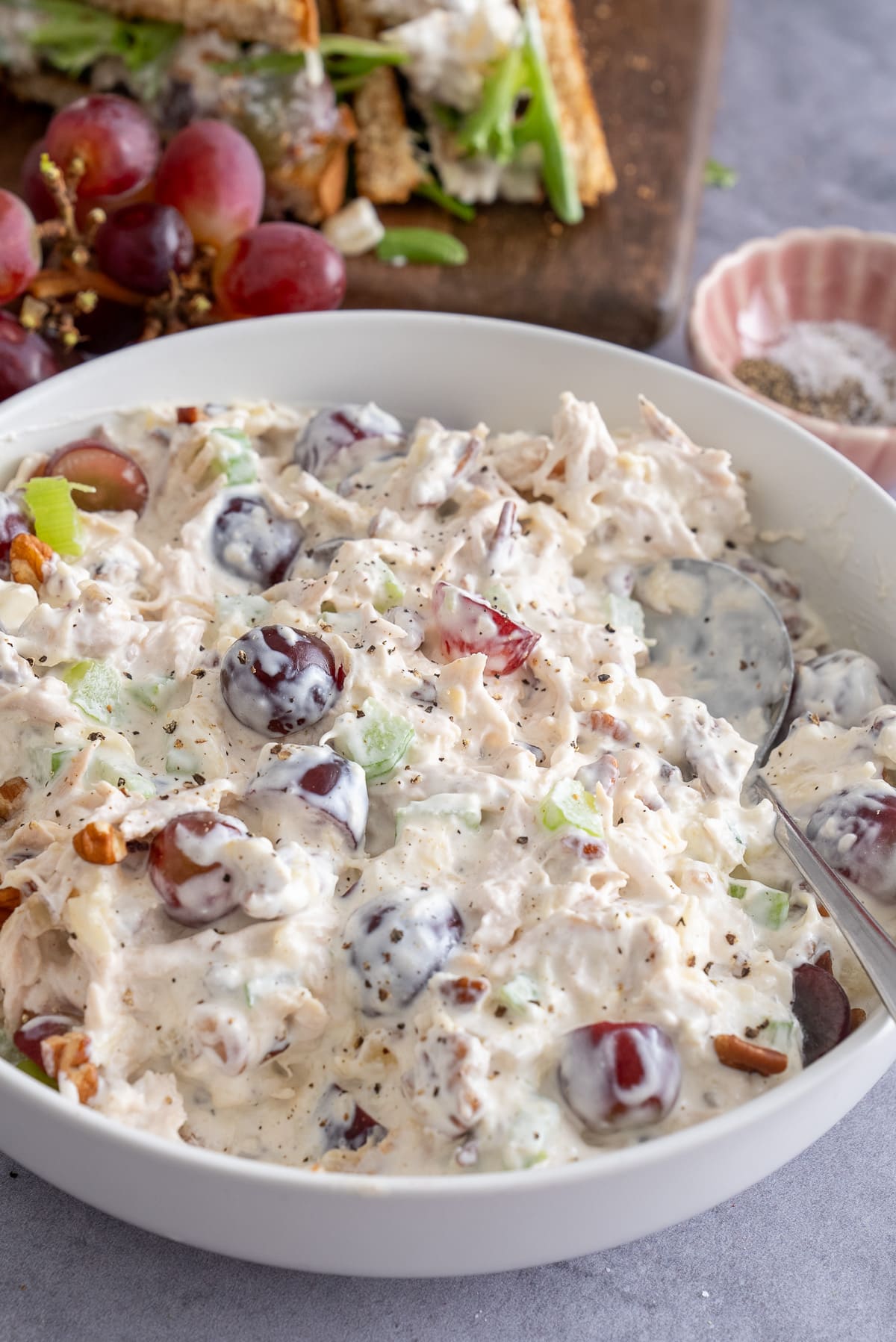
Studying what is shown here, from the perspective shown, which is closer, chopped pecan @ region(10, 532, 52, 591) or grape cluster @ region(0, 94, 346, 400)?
chopped pecan @ region(10, 532, 52, 591)

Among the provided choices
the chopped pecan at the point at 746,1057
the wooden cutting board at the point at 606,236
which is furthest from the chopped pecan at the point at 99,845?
the wooden cutting board at the point at 606,236

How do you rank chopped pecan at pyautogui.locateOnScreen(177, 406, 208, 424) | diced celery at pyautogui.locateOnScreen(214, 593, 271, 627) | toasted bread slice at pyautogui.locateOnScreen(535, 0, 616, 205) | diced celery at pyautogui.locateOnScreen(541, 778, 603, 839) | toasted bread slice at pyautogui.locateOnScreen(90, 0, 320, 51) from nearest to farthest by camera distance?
1. diced celery at pyautogui.locateOnScreen(541, 778, 603, 839)
2. diced celery at pyautogui.locateOnScreen(214, 593, 271, 627)
3. chopped pecan at pyautogui.locateOnScreen(177, 406, 208, 424)
4. toasted bread slice at pyautogui.locateOnScreen(90, 0, 320, 51)
5. toasted bread slice at pyautogui.locateOnScreen(535, 0, 616, 205)

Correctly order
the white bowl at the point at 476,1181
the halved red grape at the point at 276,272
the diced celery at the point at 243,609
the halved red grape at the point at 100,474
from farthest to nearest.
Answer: the halved red grape at the point at 276,272 → the halved red grape at the point at 100,474 → the diced celery at the point at 243,609 → the white bowl at the point at 476,1181

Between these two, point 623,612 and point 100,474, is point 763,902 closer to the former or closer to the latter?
point 623,612

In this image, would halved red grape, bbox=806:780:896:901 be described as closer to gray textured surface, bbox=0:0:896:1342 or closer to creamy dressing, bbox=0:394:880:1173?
creamy dressing, bbox=0:394:880:1173

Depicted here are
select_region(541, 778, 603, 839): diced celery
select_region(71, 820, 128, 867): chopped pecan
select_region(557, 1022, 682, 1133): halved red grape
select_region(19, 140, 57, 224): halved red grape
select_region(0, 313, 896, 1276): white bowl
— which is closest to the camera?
select_region(0, 313, 896, 1276): white bowl

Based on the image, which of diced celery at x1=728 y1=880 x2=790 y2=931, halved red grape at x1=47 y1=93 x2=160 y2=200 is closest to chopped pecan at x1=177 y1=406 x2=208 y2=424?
halved red grape at x1=47 y1=93 x2=160 y2=200

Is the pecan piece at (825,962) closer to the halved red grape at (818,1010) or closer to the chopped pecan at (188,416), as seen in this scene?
the halved red grape at (818,1010)

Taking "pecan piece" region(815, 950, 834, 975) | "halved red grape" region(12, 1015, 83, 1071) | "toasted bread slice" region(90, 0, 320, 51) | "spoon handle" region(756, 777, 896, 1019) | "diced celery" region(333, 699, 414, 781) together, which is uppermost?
"toasted bread slice" region(90, 0, 320, 51)
